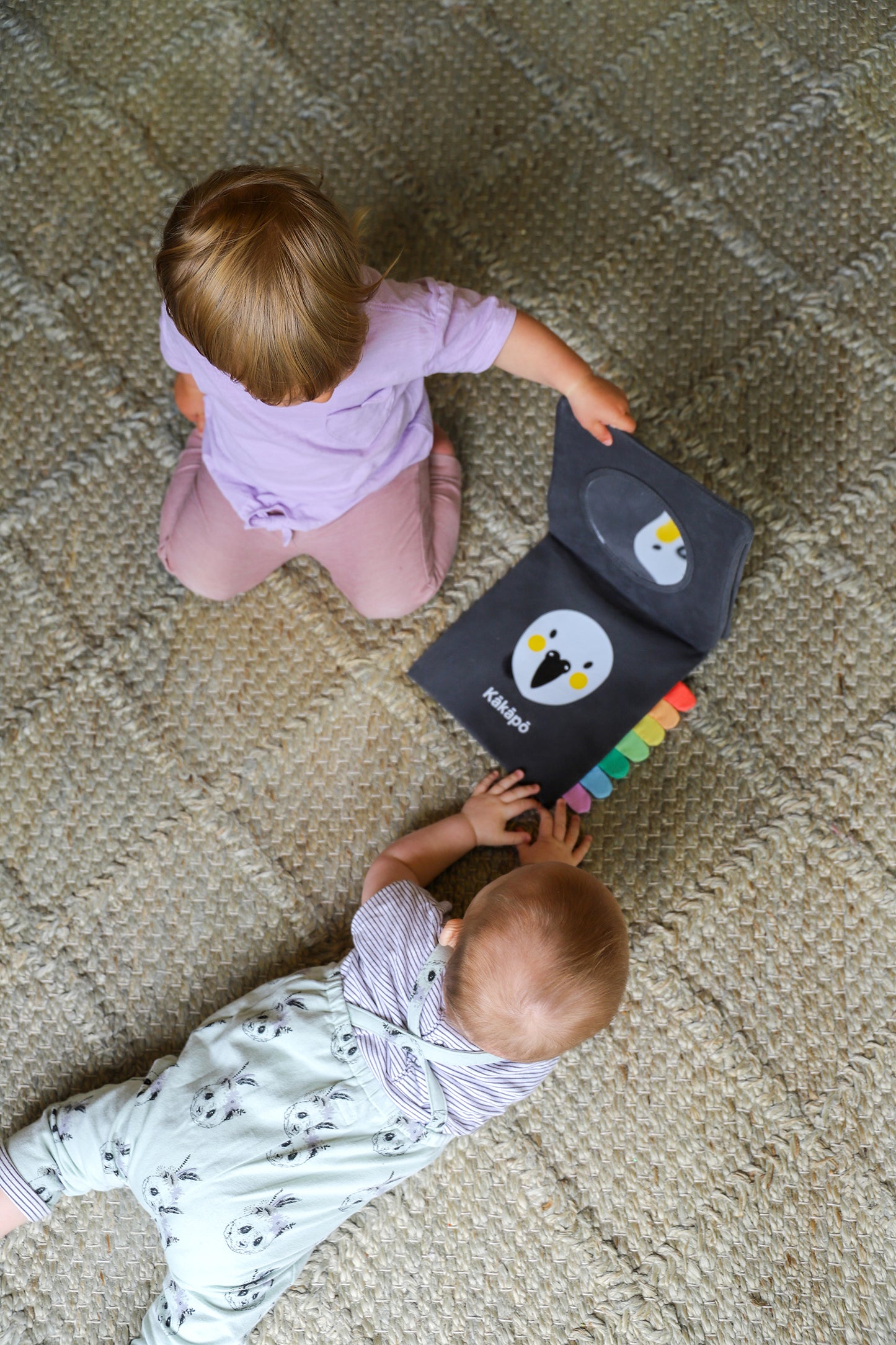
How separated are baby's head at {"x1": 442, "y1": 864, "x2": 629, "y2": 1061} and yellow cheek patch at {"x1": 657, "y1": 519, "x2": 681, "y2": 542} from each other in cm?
27

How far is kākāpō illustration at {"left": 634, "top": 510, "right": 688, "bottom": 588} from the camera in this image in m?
0.76

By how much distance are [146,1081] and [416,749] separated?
1.06 ft

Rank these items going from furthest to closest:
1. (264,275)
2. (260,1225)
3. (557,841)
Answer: (557,841) → (260,1225) → (264,275)

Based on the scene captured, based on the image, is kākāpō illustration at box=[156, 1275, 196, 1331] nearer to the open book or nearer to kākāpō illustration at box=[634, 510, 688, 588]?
the open book

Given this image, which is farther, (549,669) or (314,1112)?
(549,669)

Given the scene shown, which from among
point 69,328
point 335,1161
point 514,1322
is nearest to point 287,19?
point 69,328

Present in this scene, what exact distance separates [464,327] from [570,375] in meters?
0.08

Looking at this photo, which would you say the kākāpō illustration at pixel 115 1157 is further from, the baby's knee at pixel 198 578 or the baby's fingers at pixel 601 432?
the baby's fingers at pixel 601 432

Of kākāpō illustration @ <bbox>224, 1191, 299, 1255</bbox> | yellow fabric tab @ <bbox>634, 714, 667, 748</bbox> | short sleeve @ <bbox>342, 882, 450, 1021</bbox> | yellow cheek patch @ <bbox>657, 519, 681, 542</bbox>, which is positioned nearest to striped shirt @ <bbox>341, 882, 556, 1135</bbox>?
short sleeve @ <bbox>342, 882, 450, 1021</bbox>

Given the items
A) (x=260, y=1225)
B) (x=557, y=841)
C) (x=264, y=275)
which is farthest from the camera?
(x=557, y=841)

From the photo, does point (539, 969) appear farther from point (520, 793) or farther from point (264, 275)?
point (264, 275)

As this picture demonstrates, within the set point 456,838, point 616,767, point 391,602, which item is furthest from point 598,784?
point 391,602

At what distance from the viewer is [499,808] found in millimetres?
810

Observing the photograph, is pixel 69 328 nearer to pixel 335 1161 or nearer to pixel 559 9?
pixel 559 9
